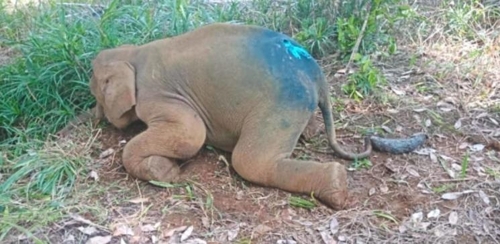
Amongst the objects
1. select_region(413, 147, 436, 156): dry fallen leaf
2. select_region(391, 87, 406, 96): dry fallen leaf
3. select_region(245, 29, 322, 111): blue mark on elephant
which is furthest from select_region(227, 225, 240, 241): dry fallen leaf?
select_region(391, 87, 406, 96): dry fallen leaf

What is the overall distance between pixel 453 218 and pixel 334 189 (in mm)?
578

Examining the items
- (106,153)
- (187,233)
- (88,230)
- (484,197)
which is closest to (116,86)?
(106,153)

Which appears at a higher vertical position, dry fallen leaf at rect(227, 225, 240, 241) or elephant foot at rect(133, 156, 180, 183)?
elephant foot at rect(133, 156, 180, 183)

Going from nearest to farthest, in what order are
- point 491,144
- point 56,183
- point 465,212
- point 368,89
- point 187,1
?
1. point 465,212
2. point 56,183
3. point 491,144
4. point 368,89
5. point 187,1

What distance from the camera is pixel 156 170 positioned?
3.25 metres

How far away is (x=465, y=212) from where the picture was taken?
10.2ft

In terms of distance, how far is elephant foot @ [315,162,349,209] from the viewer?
307 cm

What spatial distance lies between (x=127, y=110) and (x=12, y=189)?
700 millimetres

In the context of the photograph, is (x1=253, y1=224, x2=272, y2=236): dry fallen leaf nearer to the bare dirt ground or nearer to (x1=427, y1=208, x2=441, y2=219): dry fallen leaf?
the bare dirt ground

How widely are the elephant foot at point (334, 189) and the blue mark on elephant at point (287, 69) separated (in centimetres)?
36

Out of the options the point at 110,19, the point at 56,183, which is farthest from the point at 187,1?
the point at 56,183

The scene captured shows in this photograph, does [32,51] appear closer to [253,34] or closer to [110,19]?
[110,19]

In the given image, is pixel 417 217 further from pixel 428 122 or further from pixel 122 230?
pixel 122 230

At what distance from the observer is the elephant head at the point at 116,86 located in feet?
11.2
